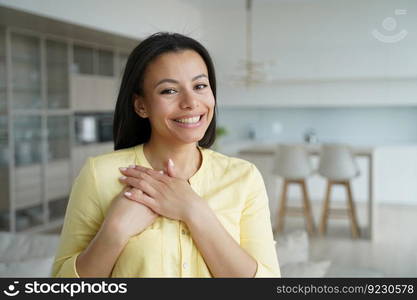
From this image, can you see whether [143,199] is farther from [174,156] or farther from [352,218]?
[352,218]

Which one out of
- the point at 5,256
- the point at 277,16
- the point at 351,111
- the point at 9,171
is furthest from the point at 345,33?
the point at 5,256

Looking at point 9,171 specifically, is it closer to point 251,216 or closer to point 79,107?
point 79,107

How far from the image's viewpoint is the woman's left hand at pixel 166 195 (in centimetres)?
88

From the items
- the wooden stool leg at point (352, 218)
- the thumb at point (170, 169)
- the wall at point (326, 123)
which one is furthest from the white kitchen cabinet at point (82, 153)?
the thumb at point (170, 169)

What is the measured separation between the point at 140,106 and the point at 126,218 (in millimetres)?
220

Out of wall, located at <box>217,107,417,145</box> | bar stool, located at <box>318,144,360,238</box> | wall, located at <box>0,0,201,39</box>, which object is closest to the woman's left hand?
wall, located at <box>0,0,201,39</box>

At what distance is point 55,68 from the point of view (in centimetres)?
528

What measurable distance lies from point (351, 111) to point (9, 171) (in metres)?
3.94

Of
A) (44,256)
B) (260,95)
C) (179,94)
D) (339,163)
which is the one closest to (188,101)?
(179,94)

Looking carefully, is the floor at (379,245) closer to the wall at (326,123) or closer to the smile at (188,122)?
the wall at (326,123)

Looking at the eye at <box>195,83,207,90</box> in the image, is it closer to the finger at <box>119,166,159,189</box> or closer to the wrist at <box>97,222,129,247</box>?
the finger at <box>119,166,159,189</box>

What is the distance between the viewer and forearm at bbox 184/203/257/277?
87 cm

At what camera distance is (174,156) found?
3.18ft

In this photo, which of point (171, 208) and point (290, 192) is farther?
point (290, 192)
